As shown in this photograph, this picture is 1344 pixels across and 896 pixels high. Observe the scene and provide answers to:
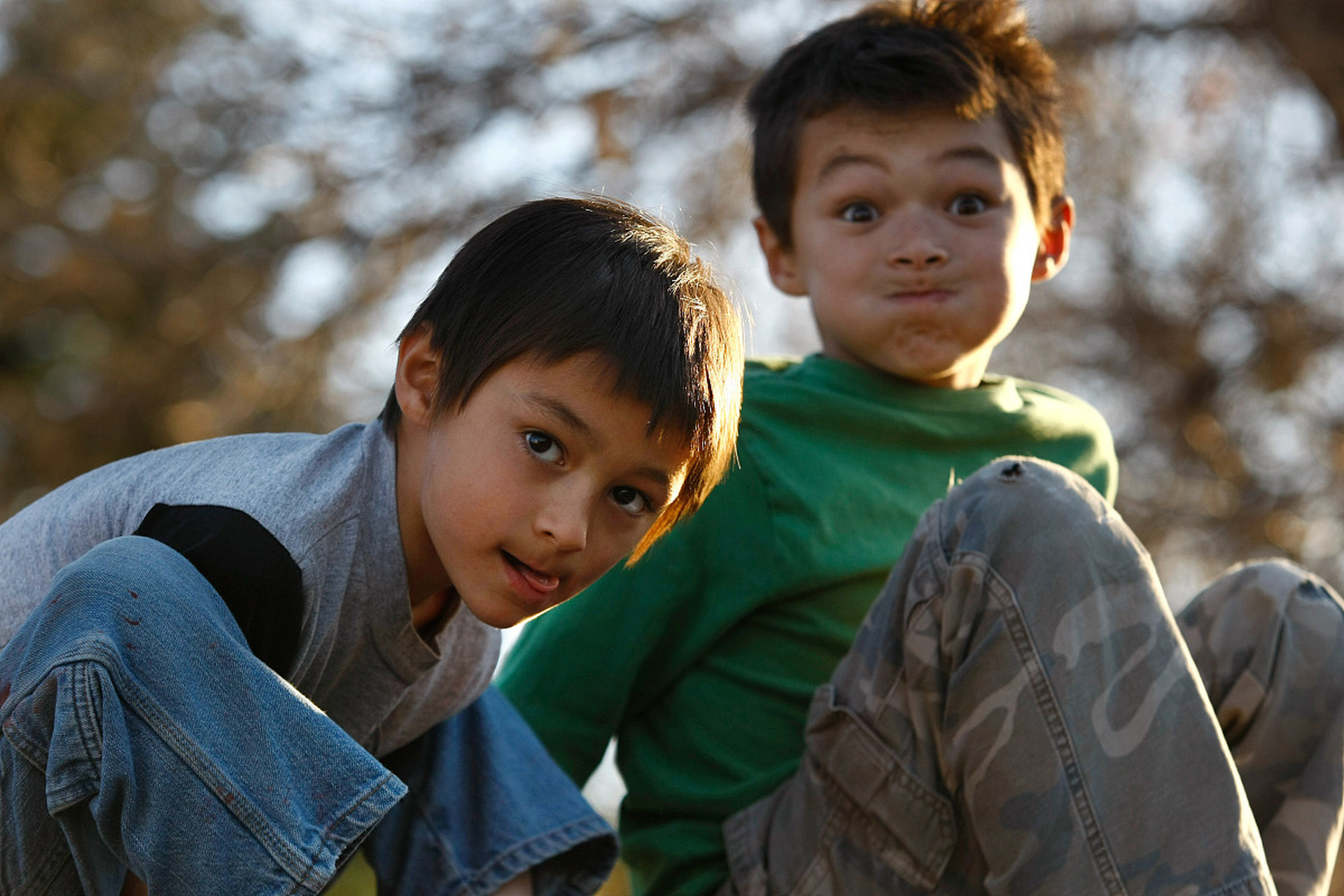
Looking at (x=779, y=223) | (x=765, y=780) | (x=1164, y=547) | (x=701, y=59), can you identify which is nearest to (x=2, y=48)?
(x=701, y=59)

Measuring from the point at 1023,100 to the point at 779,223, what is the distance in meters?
0.41

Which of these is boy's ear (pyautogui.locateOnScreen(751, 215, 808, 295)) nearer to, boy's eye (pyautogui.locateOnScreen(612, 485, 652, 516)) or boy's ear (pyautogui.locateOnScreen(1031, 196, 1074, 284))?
boy's ear (pyautogui.locateOnScreen(1031, 196, 1074, 284))

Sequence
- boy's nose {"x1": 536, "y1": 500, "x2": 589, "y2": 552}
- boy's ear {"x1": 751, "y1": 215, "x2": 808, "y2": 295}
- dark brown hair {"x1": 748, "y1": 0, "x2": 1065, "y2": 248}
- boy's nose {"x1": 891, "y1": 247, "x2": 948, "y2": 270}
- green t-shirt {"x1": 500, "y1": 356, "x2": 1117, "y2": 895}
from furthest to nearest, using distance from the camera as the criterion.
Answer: boy's ear {"x1": 751, "y1": 215, "x2": 808, "y2": 295}, dark brown hair {"x1": 748, "y1": 0, "x2": 1065, "y2": 248}, boy's nose {"x1": 891, "y1": 247, "x2": 948, "y2": 270}, green t-shirt {"x1": 500, "y1": 356, "x2": 1117, "y2": 895}, boy's nose {"x1": 536, "y1": 500, "x2": 589, "y2": 552}

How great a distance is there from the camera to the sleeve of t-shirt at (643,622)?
1.70m

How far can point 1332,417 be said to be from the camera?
496 cm

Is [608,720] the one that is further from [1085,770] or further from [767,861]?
[1085,770]

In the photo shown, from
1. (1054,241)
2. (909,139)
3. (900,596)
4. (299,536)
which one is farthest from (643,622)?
(1054,241)

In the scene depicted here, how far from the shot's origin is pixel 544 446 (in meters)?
1.33

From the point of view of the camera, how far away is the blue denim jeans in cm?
102

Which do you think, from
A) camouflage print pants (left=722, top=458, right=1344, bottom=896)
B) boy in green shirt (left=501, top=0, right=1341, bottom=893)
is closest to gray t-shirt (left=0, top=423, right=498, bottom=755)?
boy in green shirt (left=501, top=0, right=1341, bottom=893)

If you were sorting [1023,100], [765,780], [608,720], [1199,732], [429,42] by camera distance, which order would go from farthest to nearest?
1. [429,42]
2. [1023,100]
3. [608,720]
4. [765,780]
5. [1199,732]

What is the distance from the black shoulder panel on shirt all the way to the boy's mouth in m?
0.20

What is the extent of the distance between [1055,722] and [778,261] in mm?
1037

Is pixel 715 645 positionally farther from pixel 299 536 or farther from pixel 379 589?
pixel 299 536
